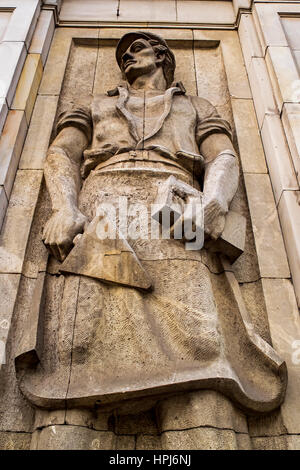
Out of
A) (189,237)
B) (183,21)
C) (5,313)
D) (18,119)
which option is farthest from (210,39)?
(5,313)

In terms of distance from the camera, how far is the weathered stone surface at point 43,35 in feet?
21.2

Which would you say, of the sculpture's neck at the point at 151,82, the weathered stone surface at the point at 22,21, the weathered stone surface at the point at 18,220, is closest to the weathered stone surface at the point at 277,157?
the sculpture's neck at the point at 151,82

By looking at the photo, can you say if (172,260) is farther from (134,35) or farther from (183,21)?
(183,21)

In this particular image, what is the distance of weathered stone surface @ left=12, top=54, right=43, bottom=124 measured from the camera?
18.4ft

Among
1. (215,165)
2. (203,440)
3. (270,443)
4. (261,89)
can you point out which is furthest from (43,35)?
(270,443)

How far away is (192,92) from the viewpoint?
6582 mm

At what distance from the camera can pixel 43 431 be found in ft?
10.2

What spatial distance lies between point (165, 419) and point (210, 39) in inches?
239

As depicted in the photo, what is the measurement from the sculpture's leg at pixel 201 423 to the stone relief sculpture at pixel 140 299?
9 centimetres

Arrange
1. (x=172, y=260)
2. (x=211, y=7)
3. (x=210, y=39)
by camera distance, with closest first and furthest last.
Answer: (x=172, y=260)
(x=210, y=39)
(x=211, y=7)

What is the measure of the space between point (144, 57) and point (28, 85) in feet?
5.21

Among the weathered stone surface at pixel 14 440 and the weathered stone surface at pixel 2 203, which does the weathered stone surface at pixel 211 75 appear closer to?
the weathered stone surface at pixel 2 203

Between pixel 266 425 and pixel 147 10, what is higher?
pixel 147 10

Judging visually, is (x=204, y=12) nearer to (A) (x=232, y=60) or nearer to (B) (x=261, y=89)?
(A) (x=232, y=60)
